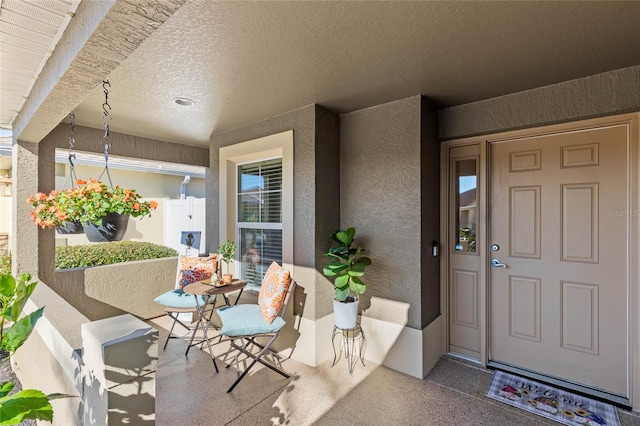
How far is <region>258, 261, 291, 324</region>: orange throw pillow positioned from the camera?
272 centimetres

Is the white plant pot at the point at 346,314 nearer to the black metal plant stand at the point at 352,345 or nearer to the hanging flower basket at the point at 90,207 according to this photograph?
the black metal plant stand at the point at 352,345

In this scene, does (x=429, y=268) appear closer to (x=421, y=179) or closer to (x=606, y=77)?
(x=421, y=179)

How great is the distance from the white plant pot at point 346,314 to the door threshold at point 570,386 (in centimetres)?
140

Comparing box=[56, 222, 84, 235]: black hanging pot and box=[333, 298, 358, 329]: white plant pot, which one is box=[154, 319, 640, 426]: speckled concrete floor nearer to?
box=[333, 298, 358, 329]: white plant pot

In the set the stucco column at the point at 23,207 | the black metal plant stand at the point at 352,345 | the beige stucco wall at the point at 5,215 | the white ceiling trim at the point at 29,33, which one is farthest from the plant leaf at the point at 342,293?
the beige stucco wall at the point at 5,215

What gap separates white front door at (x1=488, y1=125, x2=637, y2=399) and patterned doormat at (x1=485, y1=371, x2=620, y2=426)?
16 centimetres

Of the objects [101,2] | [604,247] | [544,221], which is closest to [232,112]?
[101,2]

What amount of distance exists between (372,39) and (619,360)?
310 cm

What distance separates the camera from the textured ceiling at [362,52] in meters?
1.61

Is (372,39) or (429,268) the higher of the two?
(372,39)

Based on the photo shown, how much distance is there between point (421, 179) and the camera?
9.00 ft

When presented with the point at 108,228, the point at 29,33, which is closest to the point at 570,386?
the point at 108,228

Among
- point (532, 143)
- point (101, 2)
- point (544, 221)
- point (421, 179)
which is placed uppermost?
point (101, 2)

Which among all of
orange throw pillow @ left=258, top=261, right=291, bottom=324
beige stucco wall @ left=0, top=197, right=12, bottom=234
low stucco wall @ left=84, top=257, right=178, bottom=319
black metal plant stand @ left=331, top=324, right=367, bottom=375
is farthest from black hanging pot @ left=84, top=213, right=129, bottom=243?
beige stucco wall @ left=0, top=197, right=12, bottom=234
